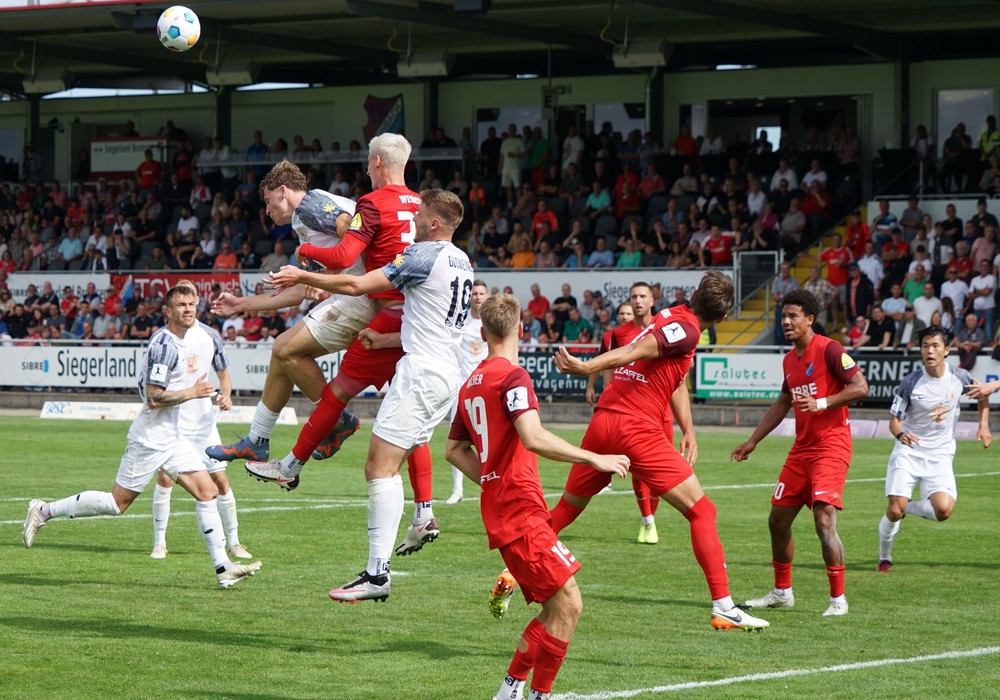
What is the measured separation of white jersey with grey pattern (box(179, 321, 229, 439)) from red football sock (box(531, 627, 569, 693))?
533 cm

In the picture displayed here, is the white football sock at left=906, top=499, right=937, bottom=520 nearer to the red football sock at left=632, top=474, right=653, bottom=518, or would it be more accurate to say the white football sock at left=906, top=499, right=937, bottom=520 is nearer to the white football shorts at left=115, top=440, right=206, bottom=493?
the red football sock at left=632, top=474, right=653, bottom=518

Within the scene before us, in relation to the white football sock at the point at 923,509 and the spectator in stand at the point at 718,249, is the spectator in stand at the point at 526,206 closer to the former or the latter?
the spectator in stand at the point at 718,249

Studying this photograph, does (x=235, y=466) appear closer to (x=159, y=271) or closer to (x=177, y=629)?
(x=177, y=629)

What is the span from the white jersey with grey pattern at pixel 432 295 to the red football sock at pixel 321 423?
2.32ft

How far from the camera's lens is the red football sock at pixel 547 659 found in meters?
6.67

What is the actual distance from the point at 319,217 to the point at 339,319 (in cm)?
68

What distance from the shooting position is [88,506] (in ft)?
36.4

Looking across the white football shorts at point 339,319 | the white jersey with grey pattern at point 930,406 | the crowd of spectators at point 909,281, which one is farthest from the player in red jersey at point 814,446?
the crowd of spectators at point 909,281

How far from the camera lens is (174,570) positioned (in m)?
11.3

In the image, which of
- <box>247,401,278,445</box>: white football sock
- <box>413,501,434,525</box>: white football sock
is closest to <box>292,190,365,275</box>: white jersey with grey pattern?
<box>247,401,278,445</box>: white football sock

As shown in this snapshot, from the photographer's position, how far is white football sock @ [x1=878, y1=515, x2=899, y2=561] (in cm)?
1153

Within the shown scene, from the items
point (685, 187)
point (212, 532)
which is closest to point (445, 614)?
point (212, 532)

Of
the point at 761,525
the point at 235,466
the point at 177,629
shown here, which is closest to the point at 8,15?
the point at 235,466

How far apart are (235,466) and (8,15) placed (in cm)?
1708
